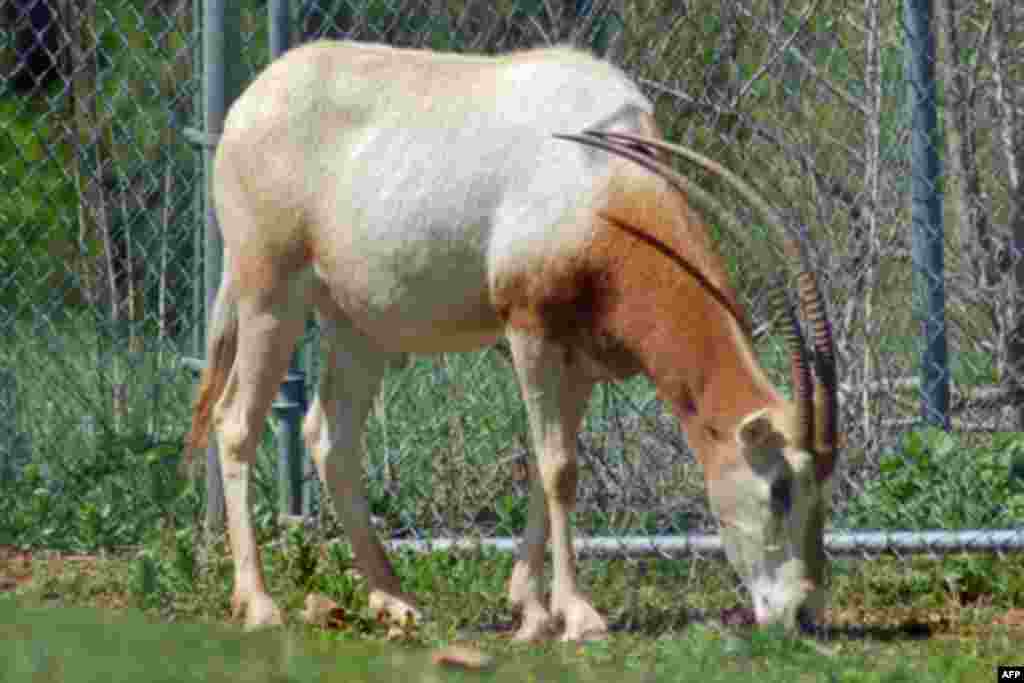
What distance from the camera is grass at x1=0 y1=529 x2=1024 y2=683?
434cm

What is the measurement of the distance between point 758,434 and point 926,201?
1.55 meters

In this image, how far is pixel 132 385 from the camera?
333 inches

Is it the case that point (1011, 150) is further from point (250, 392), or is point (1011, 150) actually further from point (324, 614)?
point (324, 614)

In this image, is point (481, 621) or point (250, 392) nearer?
point (481, 621)

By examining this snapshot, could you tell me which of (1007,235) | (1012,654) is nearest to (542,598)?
(1012,654)

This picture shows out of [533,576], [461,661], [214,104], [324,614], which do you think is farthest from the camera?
[214,104]

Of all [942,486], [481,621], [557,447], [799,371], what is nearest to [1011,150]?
[942,486]

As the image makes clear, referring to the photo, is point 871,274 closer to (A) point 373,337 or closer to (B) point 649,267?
(B) point 649,267

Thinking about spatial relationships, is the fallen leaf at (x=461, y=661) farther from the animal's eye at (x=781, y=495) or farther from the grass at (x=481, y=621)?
the animal's eye at (x=781, y=495)

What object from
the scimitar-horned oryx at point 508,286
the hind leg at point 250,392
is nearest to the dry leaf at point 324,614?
the scimitar-horned oryx at point 508,286

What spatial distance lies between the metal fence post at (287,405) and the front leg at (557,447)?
4.57ft

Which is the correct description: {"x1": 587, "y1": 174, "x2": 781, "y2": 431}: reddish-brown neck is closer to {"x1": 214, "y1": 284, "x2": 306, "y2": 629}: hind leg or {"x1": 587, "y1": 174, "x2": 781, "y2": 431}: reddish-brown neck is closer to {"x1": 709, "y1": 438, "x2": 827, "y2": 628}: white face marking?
{"x1": 709, "y1": 438, "x2": 827, "y2": 628}: white face marking

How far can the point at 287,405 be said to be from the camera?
7797mm

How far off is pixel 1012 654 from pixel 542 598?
153cm
